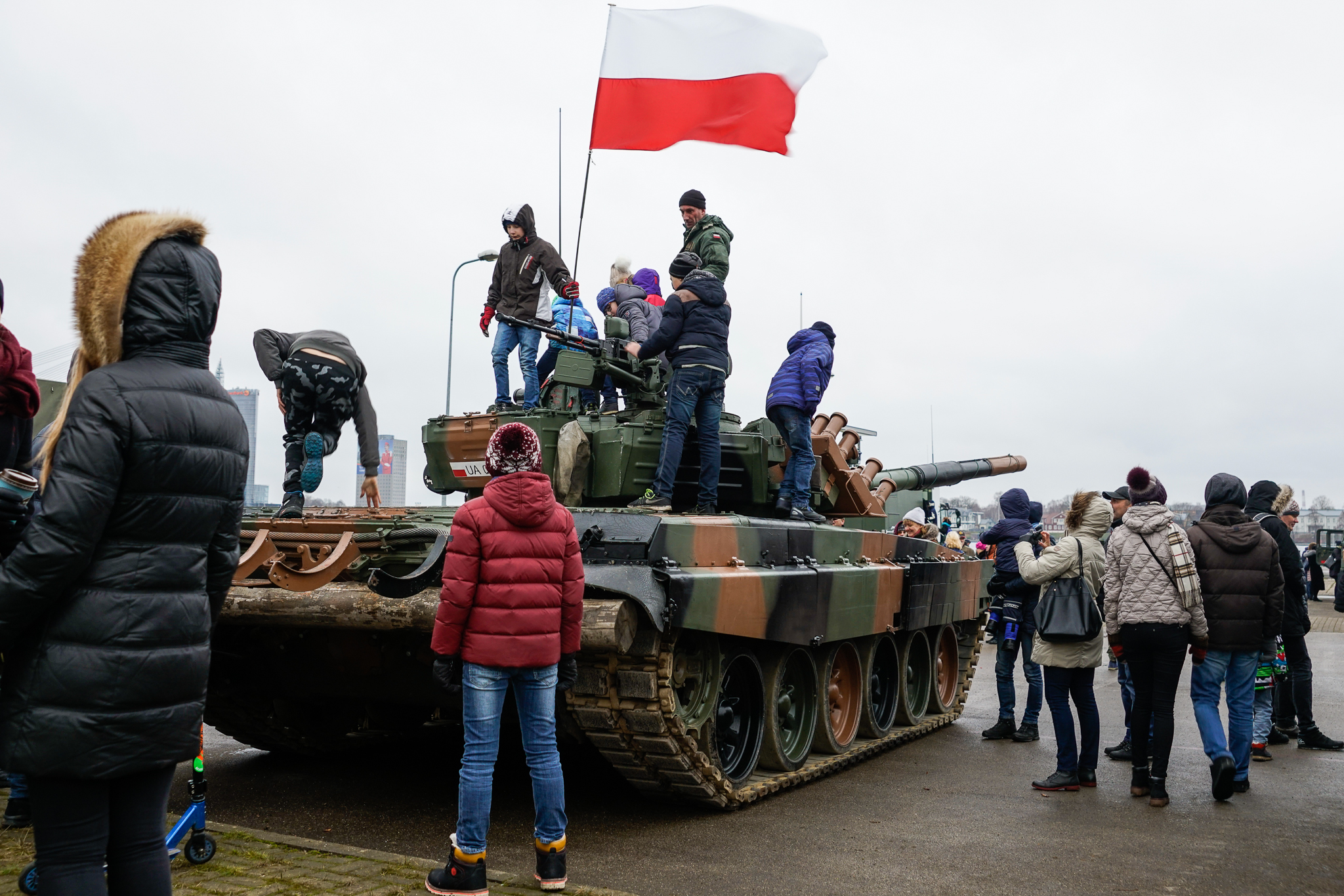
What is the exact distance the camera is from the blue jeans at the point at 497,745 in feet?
15.4

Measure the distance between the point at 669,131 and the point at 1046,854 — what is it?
685 centimetres

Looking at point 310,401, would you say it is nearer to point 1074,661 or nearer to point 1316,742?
point 1074,661

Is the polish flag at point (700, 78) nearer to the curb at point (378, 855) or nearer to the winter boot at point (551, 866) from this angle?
the curb at point (378, 855)

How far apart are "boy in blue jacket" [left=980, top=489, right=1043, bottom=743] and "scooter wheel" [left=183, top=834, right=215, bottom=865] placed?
20.8 feet

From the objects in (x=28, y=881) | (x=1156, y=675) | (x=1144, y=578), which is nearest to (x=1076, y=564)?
(x=1144, y=578)

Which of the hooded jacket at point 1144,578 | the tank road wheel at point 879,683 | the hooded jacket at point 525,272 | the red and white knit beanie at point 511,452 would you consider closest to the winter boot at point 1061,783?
the hooded jacket at point 1144,578

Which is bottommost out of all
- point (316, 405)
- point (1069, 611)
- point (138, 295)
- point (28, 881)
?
point (28, 881)

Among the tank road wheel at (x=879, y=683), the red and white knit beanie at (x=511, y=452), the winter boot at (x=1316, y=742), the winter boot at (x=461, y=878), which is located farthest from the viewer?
the winter boot at (x=1316, y=742)

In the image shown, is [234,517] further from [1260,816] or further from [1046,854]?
[1260,816]

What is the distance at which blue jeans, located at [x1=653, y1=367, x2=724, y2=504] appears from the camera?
7.51m

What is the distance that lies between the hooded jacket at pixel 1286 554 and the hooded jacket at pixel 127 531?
306 inches

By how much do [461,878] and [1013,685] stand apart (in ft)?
20.8

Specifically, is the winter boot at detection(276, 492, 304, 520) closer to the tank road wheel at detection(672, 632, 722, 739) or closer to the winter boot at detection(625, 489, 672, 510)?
the winter boot at detection(625, 489, 672, 510)

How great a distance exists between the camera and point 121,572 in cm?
296
